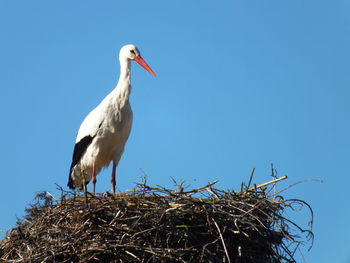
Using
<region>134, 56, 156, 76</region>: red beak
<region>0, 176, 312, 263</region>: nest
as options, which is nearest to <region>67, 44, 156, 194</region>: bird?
<region>134, 56, 156, 76</region>: red beak

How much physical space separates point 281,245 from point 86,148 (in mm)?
2748

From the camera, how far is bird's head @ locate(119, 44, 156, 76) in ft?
25.3

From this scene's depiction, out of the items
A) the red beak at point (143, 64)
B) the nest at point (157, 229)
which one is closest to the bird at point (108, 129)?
the red beak at point (143, 64)

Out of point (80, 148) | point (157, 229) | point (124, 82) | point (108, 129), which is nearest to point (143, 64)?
point (124, 82)

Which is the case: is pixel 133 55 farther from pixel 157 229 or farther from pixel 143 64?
pixel 157 229

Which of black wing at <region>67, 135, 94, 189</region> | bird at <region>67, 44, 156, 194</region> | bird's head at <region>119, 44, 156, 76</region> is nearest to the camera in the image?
bird at <region>67, 44, 156, 194</region>

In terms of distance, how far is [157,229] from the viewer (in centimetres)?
509

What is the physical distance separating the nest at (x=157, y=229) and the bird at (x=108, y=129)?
1.65 meters

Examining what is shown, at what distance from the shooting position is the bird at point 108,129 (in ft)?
23.6

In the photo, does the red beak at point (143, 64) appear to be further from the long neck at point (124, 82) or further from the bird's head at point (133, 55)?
the long neck at point (124, 82)

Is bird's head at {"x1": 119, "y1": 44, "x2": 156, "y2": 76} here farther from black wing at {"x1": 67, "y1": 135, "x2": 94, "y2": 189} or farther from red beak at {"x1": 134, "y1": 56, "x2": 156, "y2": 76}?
black wing at {"x1": 67, "y1": 135, "x2": 94, "y2": 189}

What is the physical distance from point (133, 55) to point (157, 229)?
305 centimetres

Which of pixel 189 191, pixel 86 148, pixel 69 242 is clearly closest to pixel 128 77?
pixel 86 148

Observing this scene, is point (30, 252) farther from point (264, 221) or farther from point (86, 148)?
point (86, 148)
